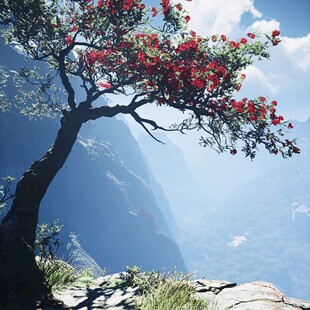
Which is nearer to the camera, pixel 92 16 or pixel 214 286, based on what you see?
pixel 214 286

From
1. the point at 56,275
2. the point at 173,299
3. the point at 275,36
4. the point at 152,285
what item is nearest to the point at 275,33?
the point at 275,36

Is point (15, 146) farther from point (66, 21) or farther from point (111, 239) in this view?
point (66, 21)

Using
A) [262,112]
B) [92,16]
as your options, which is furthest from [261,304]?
[92,16]

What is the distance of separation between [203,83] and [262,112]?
224 centimetres

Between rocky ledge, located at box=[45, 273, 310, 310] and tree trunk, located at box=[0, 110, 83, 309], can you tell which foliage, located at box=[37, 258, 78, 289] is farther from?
tree trunk, located at box=[0, 110, 83, 309]

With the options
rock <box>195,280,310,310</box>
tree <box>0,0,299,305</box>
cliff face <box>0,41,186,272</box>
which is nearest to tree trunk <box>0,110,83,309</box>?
→ tree <box>0,0,299,305</box>

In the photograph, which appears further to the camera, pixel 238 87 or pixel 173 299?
pixel 238 87

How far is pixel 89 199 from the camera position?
13312cm

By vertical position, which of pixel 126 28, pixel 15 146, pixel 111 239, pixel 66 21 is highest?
pixel 15 146

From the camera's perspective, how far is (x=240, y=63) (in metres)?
10.4

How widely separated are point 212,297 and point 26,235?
5643mm

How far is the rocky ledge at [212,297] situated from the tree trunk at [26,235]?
3.88ft

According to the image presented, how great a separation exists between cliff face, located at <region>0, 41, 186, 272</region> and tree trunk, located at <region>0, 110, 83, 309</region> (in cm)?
7748

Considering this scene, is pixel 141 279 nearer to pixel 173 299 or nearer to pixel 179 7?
pixel 173 299
